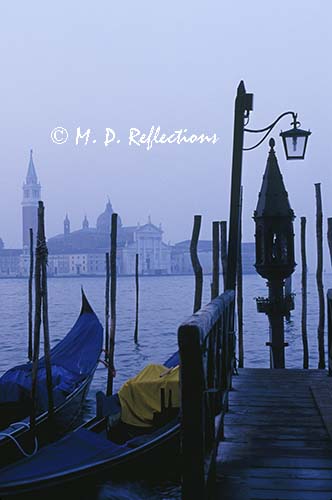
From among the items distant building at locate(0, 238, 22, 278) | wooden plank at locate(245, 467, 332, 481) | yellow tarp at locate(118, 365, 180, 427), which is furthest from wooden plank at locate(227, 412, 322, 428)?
distant building at locate(0, 238, 22, 278)

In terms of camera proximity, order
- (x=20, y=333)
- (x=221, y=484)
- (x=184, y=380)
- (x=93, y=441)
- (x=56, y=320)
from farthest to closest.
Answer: (x=56, y=320), (x=20, y=333), (x=93, y=441), (x=221, y=484), (x=184, y=380)

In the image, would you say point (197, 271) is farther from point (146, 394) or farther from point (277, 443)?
point (277, 443)

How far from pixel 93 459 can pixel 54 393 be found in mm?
3896

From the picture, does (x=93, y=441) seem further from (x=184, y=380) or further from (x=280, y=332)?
(x=280, y=332)

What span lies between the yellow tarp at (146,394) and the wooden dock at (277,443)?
63 cm

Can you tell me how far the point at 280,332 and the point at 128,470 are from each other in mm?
3916

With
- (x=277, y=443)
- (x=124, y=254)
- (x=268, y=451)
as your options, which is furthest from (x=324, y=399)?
(x=124, y=254)

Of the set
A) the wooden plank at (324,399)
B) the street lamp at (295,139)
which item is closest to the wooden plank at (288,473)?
the wooden plank at (324,399)

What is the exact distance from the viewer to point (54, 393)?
365 inches

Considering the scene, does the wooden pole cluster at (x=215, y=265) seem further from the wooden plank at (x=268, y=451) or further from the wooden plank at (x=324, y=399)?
the wooden plank at (x=268, y=451)

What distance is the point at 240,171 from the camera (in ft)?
20.5

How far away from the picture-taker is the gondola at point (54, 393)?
7645mm

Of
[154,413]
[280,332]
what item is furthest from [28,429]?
[280,332]

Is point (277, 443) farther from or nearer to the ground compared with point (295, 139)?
nearer to the ground
